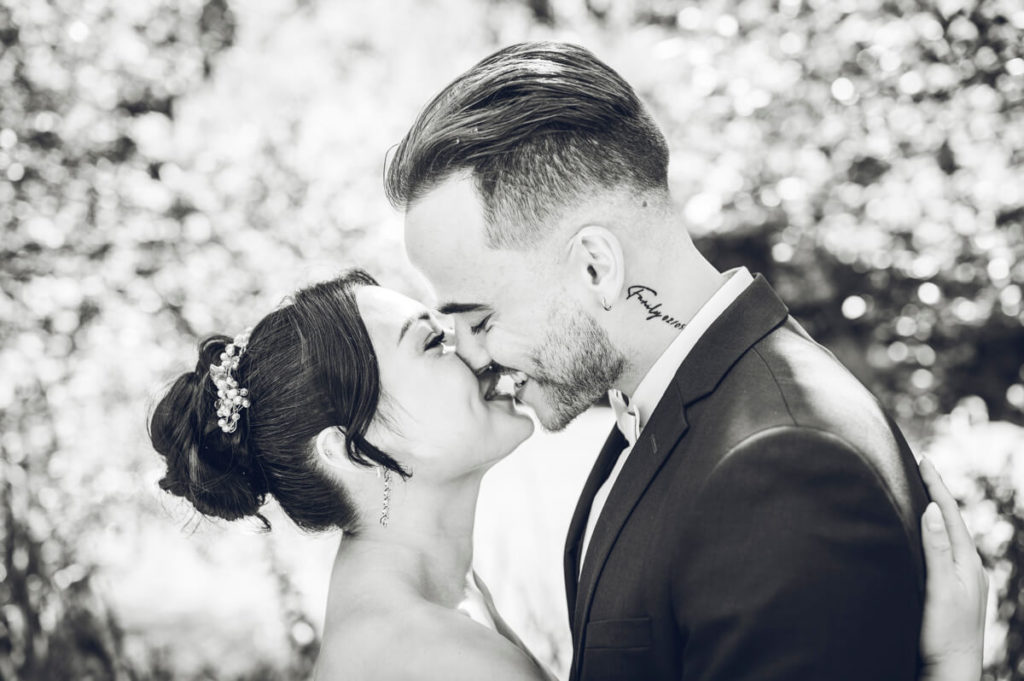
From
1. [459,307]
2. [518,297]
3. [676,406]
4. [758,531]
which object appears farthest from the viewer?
[459,307]

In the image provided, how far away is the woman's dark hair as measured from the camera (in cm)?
296

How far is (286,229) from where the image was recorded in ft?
18.1

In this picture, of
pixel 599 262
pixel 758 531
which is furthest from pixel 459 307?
pixel 758 531

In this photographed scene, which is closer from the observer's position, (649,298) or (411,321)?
(649,298)

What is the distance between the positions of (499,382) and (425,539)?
0.56 m

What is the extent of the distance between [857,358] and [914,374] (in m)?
0.33

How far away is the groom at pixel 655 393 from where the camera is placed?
1.72m

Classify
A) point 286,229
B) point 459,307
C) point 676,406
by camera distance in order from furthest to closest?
point 286,229 → point 459,307 → point 676,406

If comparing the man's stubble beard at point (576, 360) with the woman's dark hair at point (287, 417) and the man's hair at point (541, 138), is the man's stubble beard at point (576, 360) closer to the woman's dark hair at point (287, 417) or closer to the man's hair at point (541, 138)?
the man's hair at point (541, 138)

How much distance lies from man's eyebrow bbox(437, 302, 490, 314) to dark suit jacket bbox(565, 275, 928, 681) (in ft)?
2.03

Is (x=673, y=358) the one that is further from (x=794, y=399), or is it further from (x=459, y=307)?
(x=459, y=307)

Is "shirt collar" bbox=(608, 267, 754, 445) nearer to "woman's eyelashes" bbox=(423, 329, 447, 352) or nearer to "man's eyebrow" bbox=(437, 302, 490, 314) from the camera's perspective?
"man's eyebrow" bbox=(437, 302, 490, 314)

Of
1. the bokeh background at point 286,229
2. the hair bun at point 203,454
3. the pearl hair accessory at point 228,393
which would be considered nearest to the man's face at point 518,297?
the pearl hair accessory at point 228,393

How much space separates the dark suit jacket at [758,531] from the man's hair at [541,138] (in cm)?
50
